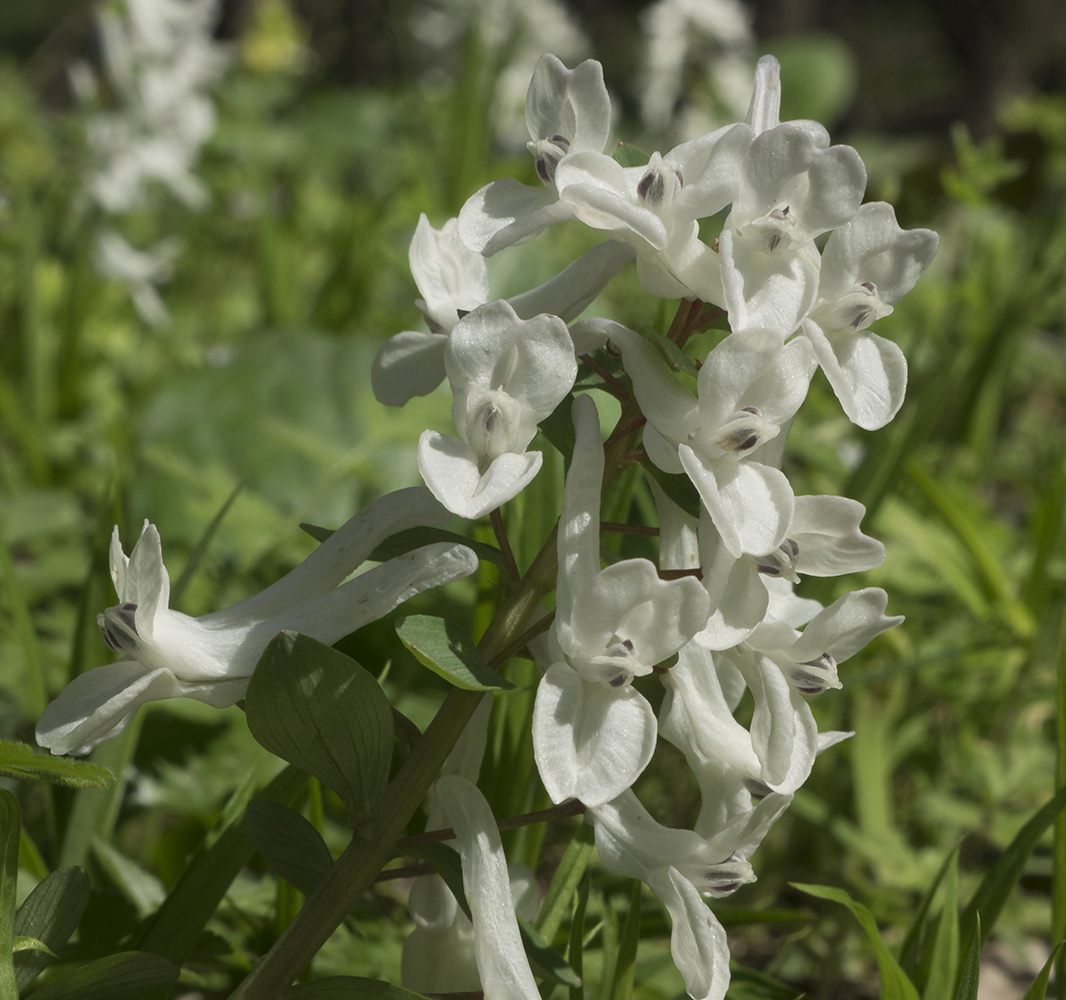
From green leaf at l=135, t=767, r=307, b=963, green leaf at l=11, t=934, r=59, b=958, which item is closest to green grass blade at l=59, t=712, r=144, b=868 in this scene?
green leaf at l=135, t=767, r=307, b=963

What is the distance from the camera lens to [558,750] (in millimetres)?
583

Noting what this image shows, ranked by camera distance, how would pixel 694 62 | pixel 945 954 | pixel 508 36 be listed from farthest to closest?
1. pixel 694 62
2. pixel 508 36
3. pixel 945 954

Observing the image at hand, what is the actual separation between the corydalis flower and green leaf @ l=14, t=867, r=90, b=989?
0.09 meters

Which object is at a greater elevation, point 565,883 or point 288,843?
point 288,843

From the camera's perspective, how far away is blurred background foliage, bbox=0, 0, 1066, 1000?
111cm

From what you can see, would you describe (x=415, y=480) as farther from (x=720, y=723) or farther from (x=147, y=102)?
(x=147, y=102)

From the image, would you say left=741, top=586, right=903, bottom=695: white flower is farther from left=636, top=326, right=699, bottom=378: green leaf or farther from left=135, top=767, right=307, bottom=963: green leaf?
left=135, top=767, right=307, bottom=963: green leaf

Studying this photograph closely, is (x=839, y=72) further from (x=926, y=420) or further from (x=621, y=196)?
(x=621, y=196)

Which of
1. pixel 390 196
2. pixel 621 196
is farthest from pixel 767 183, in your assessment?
pixel 390 196

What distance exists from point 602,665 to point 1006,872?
508mm

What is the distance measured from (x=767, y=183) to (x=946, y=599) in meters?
1.26

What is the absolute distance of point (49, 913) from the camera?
67cm

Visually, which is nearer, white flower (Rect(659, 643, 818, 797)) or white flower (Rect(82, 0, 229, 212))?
white flower (Rect(659, 643, 818, 797))

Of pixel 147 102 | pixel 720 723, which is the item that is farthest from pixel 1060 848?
pixel 147 102
